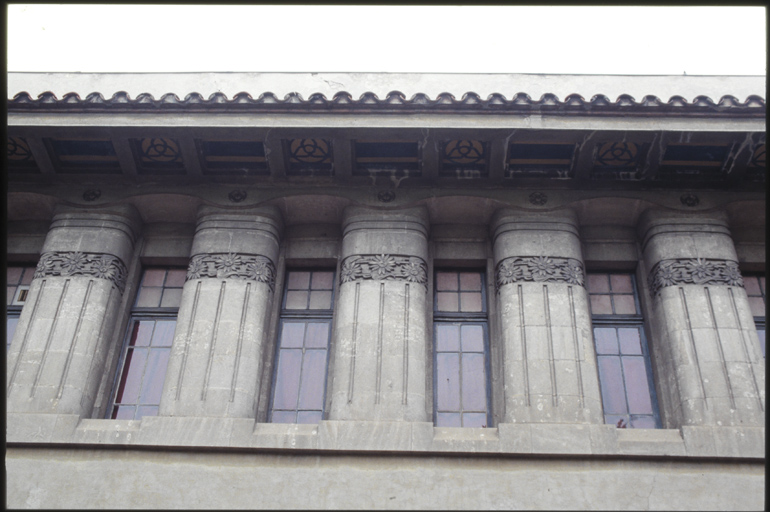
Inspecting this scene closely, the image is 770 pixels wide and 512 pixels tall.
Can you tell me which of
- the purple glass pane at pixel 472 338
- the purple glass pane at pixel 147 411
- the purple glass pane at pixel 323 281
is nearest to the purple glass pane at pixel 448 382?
the purple glass pane at pixel 472 338

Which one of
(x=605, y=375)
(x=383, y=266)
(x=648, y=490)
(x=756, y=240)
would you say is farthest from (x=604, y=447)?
(x=756, y=240)

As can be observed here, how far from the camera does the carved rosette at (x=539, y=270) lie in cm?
1082

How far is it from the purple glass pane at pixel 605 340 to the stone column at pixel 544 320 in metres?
0.62

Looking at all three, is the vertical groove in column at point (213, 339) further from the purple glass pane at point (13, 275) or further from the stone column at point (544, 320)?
the stone column at point (544, 320)

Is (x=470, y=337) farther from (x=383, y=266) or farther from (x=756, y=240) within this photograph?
(x=756, y=240)

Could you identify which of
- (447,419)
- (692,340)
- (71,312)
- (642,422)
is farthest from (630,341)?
(71,312)

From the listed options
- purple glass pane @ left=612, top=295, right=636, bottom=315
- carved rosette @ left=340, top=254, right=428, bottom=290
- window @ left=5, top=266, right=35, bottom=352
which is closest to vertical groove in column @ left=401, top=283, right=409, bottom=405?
carved rosette @ left=340, top=254, right=428, bottom=290

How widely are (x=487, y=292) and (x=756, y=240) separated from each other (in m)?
4.57

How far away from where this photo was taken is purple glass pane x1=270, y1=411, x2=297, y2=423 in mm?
10320

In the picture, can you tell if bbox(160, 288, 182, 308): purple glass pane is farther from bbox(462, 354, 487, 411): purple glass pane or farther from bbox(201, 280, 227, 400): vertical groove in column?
bbox(462, 354, 487, 411): purple glass pane

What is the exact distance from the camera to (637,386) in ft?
34.7

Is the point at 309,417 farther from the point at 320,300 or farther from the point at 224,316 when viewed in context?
the point at 320,300

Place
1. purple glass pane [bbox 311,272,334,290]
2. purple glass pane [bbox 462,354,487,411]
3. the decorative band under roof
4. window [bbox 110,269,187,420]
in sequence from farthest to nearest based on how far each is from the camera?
purple glass pane [bbox 311,272,334,290]
the decorative band under roof
window [bbox 110,269,187,420]
purple glass pane [bbox 462,354,487,411]

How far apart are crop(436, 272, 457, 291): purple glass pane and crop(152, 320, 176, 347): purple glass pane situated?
169 inches
